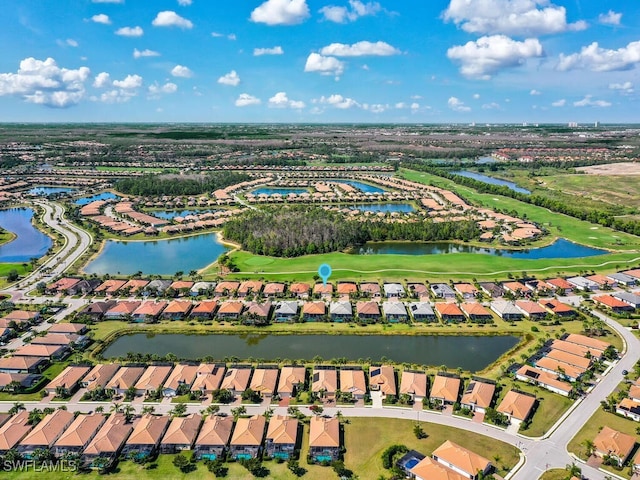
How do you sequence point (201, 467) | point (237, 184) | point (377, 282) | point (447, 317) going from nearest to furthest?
point (201, 467) → point (447, 317) → point (377, 282) → point (237, 184)

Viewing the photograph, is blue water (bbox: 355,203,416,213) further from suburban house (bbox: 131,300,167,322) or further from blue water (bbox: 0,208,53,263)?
blue water (bbox: 0,208,53,263)

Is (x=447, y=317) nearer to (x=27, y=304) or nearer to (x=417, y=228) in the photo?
(x=417, y=228)

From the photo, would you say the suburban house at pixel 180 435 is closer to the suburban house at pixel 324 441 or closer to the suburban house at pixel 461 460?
the suburban house at pixel 324 441

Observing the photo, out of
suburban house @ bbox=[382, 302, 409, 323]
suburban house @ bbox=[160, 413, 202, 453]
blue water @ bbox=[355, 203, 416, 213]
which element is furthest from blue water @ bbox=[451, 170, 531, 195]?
suburban house @ bbox=[160, 413, 202, 453]

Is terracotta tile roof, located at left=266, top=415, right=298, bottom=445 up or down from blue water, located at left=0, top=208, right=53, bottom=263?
down

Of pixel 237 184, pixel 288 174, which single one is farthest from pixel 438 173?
pixel 237 184

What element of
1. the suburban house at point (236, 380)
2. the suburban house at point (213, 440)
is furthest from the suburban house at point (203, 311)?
the suburban house at point (213, 440)
